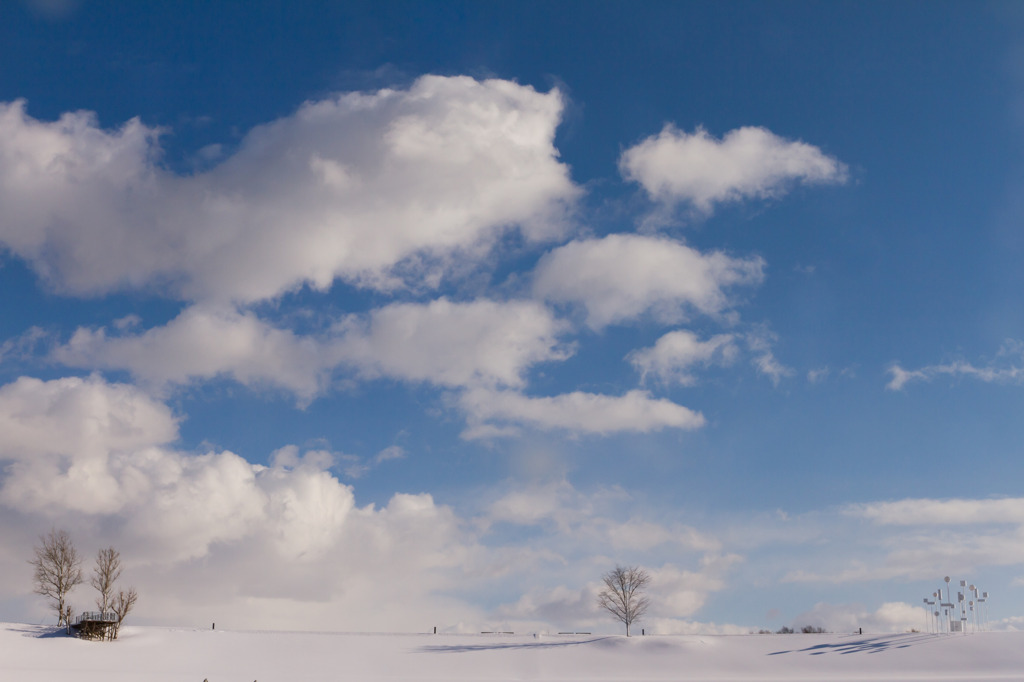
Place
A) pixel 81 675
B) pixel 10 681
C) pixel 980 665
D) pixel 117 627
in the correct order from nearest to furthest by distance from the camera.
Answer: pixel 10 681, pixel 81 675, pixel 980 665, pixel 117 627

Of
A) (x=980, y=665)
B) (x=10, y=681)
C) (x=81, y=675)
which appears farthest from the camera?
(x=980, y=665)

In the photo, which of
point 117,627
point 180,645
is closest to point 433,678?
point 180,645

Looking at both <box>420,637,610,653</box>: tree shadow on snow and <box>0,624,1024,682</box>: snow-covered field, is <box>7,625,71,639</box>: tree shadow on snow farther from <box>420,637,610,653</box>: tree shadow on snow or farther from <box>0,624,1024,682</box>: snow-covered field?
<box>420,637,610,653</box>: tree shadow on snow

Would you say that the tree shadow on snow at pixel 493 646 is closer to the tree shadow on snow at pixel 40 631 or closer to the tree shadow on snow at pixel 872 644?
the tree shadow on snow at pixel 872 644

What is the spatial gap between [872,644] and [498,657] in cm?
Answer: 2641

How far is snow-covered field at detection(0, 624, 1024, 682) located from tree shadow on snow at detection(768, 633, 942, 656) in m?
0.07

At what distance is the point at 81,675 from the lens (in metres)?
47.8

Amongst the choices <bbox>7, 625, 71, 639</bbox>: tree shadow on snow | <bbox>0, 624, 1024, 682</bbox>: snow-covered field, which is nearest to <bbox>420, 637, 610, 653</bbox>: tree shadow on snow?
<bbox>0, 624, 1024, 682</bbox>: snow-covered field

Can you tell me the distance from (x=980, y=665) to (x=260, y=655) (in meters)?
47.5

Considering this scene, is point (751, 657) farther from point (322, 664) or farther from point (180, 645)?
point (180, 645)

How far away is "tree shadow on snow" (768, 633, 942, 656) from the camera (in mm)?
57156

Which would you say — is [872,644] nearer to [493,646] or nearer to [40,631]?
[493,646]


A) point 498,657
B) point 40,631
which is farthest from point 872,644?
point 40,631

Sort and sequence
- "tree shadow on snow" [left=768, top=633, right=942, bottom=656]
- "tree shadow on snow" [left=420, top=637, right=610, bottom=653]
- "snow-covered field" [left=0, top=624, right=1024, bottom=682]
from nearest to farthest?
"snow-covered field" [left=0, top=624, right=1024, bottom=682] < "tree shadow on snow" [left=768, top=633, right=942, bottom=656] < "tree shadow on snow" [left=420, top=637, right=610, bottom=653]
